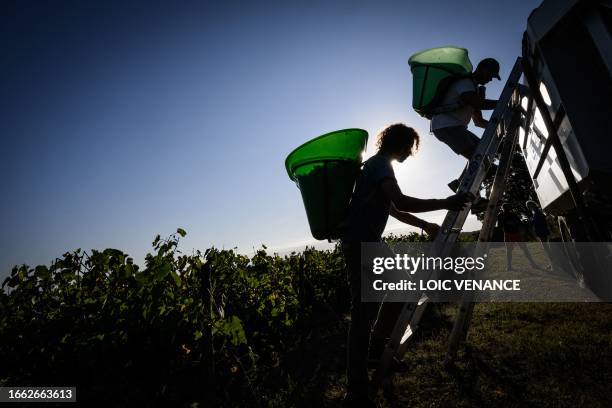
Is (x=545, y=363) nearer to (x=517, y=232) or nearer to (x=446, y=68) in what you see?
(x=446, y=68)

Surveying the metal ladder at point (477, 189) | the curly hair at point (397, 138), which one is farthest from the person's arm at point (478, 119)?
the curly hair at point (397, 138)

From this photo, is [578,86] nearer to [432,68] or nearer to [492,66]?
[492,66]

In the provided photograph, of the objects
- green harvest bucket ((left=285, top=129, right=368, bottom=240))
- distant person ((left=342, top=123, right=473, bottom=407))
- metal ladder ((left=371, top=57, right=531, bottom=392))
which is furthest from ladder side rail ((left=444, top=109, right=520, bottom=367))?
green harvest bucket ((left=285, top=129, right=368, bottom=240))

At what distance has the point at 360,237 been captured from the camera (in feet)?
8.25

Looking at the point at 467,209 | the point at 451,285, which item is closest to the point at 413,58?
the point at 467,209

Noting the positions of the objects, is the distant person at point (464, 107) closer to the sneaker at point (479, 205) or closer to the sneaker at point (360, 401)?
the sneaker at point (479, 205)

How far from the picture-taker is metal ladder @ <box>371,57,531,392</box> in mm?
2580

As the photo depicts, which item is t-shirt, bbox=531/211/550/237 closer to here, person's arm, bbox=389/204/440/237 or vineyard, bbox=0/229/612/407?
vineyard, bbox=0/229/612/407

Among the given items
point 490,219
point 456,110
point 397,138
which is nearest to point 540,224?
point 490,219

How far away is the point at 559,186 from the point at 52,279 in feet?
16.6

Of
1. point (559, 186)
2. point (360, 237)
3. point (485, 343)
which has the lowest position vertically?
point (485, 343)

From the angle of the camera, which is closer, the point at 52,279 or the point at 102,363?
the point at 102,363

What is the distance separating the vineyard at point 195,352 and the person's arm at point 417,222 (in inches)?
58.1

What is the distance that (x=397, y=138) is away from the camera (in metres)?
2.79
